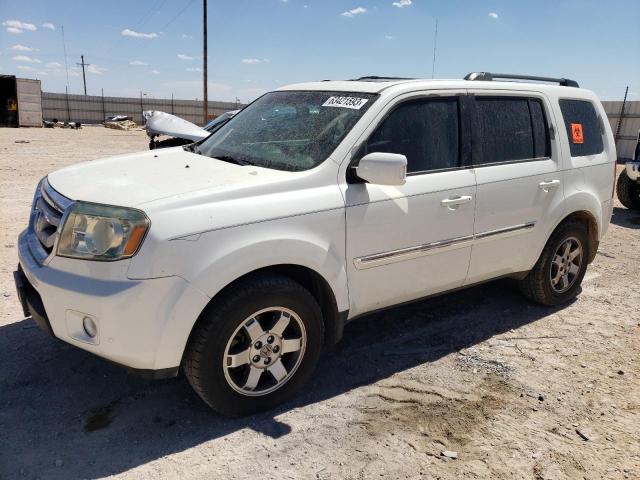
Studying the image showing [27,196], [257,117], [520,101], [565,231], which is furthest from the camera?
[27,196]

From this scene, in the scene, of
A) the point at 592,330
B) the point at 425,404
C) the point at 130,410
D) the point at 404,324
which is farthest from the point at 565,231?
the point at 130,410

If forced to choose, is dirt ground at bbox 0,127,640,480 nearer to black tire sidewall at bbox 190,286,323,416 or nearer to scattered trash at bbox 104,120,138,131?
black tire sidewall at bbox 190,286,323,416

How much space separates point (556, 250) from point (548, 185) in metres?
0.65

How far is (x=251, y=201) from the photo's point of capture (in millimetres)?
2801

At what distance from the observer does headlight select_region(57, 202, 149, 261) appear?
251 centimetres

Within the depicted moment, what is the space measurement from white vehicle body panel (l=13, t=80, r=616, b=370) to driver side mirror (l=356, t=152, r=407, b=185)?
0.55ft

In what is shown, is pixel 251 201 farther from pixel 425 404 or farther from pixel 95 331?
pixel 425 404

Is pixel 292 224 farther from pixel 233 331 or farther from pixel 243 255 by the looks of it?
pixel 233 331

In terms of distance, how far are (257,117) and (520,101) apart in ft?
6.55

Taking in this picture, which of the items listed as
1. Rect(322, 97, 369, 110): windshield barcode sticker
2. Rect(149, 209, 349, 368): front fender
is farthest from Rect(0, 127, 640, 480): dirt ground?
Rect(322, 97, 369, 110): windshield barcode sticker

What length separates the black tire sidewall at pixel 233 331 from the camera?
2.73m

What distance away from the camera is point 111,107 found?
4125 centimetres

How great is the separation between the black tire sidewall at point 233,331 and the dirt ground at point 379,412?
0.37 ft

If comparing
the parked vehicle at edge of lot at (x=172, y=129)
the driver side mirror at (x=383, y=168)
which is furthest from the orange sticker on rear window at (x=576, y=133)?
the parked vehicle at edge of lot at (x=172, y=129)
